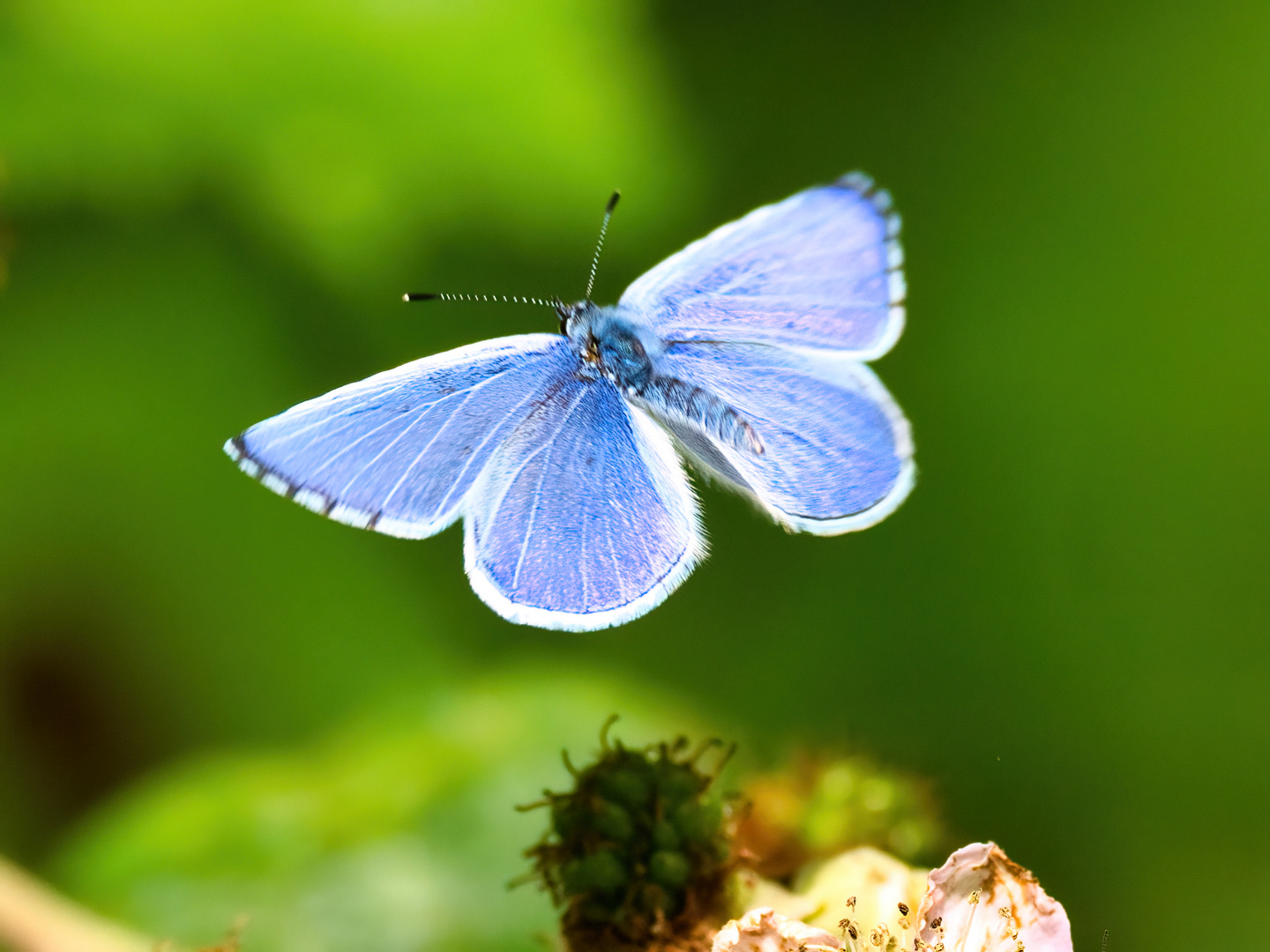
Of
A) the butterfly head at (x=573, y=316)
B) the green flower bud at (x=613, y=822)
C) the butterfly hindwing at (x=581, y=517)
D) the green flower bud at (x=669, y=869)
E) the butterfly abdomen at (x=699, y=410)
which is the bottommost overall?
the green flower bud at (x=669, y=869)

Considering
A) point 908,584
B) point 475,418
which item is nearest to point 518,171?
point 475,418

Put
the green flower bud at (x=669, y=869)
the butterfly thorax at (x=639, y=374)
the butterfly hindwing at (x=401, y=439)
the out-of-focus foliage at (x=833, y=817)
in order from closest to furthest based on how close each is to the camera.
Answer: the butterfly hindwing at (x=401, y=439) < the green flower bud at (x=669, y=869) < the butterfly thorax at (x=639, y=374) < the out-of-focus foliage at (x=833, y=817)

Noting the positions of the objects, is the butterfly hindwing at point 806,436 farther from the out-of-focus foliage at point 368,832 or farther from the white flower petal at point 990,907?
the out-of-focus foliage at point 368,832

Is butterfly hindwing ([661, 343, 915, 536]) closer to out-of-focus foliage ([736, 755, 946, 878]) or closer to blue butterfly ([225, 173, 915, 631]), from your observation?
blue butterfly ([225, 173, 915, 631])

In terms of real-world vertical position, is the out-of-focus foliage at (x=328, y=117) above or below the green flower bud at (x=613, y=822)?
above

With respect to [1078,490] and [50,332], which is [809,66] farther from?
[50,332]

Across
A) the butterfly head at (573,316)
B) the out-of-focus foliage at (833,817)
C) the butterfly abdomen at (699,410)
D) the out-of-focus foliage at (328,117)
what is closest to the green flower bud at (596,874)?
the out-of-focus foliage at (833,817)

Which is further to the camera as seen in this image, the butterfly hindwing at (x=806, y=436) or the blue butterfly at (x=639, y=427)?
the butterfly hindwing at (x=806, y=436)

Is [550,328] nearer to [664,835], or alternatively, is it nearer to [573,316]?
[573,316]

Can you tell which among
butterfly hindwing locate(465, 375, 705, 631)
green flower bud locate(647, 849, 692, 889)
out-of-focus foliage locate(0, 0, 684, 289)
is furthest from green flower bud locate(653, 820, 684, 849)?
out-of-focus foliage locate(0, 0, 684, 289)
